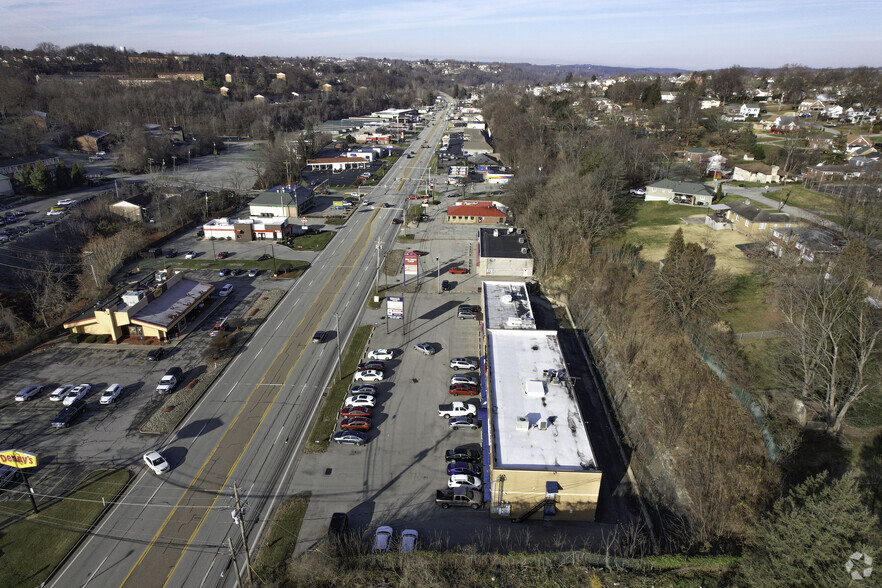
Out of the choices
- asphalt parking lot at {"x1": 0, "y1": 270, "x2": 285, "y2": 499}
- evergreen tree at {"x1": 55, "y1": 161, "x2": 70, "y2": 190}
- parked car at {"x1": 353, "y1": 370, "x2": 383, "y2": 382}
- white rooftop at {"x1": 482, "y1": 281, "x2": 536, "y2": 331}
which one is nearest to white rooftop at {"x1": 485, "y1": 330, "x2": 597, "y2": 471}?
white rooftop at {"x1": 482, "y1": 281, "x2": 536, "y2": 331}

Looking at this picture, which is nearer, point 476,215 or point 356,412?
point 356,412

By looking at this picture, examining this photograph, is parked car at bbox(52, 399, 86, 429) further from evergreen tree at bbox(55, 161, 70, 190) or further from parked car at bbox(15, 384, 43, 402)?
evergreen tree at bbox(55, 161, 70, 190)

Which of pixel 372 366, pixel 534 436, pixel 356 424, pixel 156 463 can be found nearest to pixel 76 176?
pixel 372 366

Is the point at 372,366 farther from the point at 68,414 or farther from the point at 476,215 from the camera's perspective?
the point at 476,215

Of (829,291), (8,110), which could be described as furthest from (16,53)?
(829,291)

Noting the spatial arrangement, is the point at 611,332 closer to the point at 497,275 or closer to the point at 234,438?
the point at 497,275

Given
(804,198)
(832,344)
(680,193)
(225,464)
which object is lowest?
(225,464)

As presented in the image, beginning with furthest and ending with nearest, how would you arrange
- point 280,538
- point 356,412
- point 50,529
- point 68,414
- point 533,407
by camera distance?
1. point 356,412
2. point 68,414
3. point 533,407
4. point 50,529
5. point 280,538

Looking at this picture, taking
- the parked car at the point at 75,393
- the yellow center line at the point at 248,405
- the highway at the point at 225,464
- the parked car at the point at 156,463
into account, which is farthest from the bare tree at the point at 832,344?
the parked car at the point at 75,393
